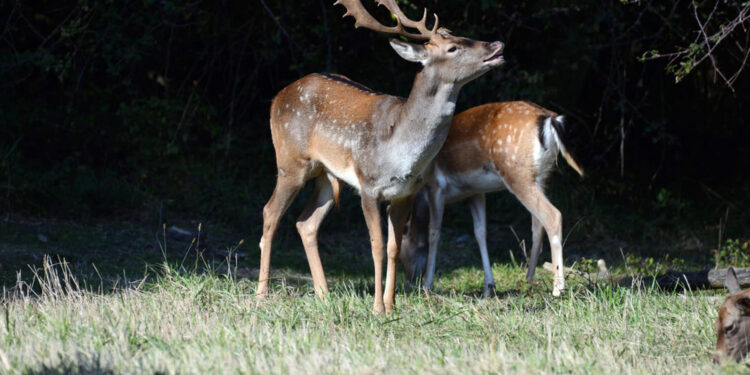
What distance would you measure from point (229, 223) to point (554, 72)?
4182mm

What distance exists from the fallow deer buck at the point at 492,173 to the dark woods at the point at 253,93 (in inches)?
73.1

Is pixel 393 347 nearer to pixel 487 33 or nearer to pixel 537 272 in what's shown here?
pixel 537 272

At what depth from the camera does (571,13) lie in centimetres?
1025

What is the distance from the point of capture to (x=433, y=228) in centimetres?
818

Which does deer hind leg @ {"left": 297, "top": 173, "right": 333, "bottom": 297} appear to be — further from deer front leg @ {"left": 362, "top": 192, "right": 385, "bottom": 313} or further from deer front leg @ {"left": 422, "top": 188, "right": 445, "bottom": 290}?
deer front leg @ {"left": 422, "top": 188, "right": 445, "bottom": 290}

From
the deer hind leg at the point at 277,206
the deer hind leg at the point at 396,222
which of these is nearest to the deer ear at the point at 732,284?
the deer hind leg at the point at 396,222

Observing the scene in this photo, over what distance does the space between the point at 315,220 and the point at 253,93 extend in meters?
4.74

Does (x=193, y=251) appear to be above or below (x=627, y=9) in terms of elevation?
below

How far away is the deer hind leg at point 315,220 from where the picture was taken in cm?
700

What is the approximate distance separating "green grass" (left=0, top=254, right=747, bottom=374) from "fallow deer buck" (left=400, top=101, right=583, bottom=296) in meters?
1.36

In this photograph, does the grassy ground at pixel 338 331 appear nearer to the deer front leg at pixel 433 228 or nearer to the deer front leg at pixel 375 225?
the deer front leg at pixel 375 225

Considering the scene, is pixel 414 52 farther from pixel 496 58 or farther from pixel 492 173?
pixel 492 173

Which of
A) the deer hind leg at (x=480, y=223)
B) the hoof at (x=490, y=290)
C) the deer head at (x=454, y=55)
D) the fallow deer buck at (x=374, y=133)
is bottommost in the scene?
the hoof at (x=490, y=290)

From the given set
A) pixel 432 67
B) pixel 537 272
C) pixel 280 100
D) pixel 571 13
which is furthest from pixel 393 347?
pixel 571 13
